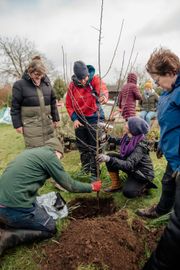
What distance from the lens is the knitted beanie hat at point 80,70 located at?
3.62 meters

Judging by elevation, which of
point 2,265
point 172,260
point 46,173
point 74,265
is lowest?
point 2,265

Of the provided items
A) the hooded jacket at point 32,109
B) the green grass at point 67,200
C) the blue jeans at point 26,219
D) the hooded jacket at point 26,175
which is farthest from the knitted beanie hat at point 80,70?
the blue jeans at point 26,219

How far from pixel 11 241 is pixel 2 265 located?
8.7 inches

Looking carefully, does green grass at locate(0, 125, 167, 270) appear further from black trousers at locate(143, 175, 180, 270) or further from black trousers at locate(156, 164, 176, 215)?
black trousers at locate(143, 175, 180, 270)

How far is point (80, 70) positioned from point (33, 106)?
2.81 ft

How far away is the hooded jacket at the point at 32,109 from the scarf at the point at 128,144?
1.16 meters

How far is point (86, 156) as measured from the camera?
14.3 ft

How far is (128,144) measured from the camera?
3617mm

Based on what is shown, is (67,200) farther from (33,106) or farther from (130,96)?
(130,96)

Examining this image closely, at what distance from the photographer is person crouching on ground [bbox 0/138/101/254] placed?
2572 mm

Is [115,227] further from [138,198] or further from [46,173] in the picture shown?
[138,198]

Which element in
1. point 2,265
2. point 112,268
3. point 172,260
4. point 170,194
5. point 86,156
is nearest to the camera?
point 172,260

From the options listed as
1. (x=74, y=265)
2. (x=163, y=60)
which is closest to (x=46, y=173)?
(x=74, y=265)

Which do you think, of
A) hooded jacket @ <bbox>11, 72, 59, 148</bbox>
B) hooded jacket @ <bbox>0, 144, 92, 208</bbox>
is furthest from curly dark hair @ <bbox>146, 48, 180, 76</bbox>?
hooded jacket @ <bbox>11, 72, 59, 148</bbox>
